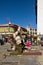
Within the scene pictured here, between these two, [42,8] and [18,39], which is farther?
[42,8]

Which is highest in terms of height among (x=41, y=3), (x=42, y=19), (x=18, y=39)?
(x=41, y=3)

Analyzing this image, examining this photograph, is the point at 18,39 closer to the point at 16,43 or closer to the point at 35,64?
the point at 16,43

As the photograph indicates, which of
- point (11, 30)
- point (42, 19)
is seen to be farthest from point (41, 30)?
point (11, 30)

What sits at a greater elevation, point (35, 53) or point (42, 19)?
point (42, 19)

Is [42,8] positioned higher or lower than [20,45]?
higher

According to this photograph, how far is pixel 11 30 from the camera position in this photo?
98.9 m

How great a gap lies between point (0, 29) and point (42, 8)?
53.4m

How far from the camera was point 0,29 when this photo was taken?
4038 inches

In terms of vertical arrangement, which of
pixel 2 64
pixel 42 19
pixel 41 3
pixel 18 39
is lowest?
pixel 2 64

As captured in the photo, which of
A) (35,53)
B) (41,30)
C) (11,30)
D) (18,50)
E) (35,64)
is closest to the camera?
(35,64)

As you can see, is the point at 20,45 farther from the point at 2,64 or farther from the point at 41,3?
the point at 41,3

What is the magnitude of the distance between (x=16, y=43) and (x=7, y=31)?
8221 centimetres

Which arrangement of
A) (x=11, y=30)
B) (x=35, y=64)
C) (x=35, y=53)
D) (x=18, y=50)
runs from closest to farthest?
(x=35, y=64), (x=35, y=53), (x=18, y=50), (x=11, y=30)

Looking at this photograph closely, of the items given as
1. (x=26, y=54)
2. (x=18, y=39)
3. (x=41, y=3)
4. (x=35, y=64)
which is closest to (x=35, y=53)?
(x=26, y=54)
